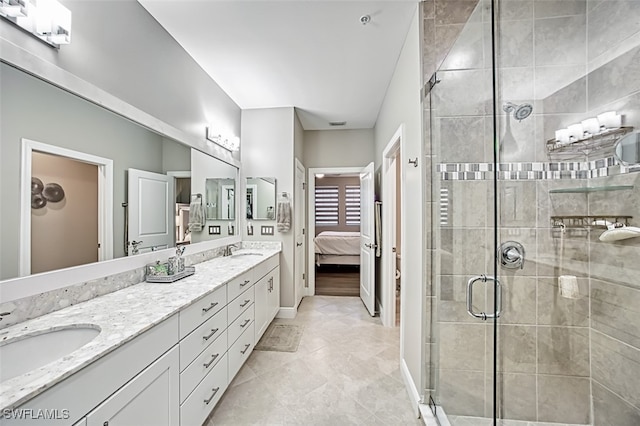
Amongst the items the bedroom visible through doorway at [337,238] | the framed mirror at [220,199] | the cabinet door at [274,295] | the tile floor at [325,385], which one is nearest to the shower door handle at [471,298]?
the tile floor at [325,385]

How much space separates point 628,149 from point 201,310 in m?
2.47

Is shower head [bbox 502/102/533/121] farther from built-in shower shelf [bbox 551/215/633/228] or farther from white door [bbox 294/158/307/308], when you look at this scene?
white door [bbox 294/158/307/308]

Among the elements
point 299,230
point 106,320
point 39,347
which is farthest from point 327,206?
point 39,347

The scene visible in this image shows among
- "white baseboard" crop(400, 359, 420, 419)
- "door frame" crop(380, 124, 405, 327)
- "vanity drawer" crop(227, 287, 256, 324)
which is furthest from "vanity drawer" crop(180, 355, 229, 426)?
"door frame" crop(380, 124, 405, 327)

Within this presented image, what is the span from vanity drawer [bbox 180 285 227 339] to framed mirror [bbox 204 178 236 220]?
1.14 m

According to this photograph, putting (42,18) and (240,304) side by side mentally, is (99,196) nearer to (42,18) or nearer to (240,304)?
(42,18)

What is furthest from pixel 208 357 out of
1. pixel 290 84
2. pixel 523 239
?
pixel 290 84

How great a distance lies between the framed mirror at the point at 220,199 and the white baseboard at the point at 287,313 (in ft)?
4.44

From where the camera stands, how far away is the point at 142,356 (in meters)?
1.05

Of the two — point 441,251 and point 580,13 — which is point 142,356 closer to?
point 441,251

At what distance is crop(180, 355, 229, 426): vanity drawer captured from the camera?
1.36 m

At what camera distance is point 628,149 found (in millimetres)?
1353

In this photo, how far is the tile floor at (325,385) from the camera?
1712 mm

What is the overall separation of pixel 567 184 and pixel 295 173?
2703 mm
